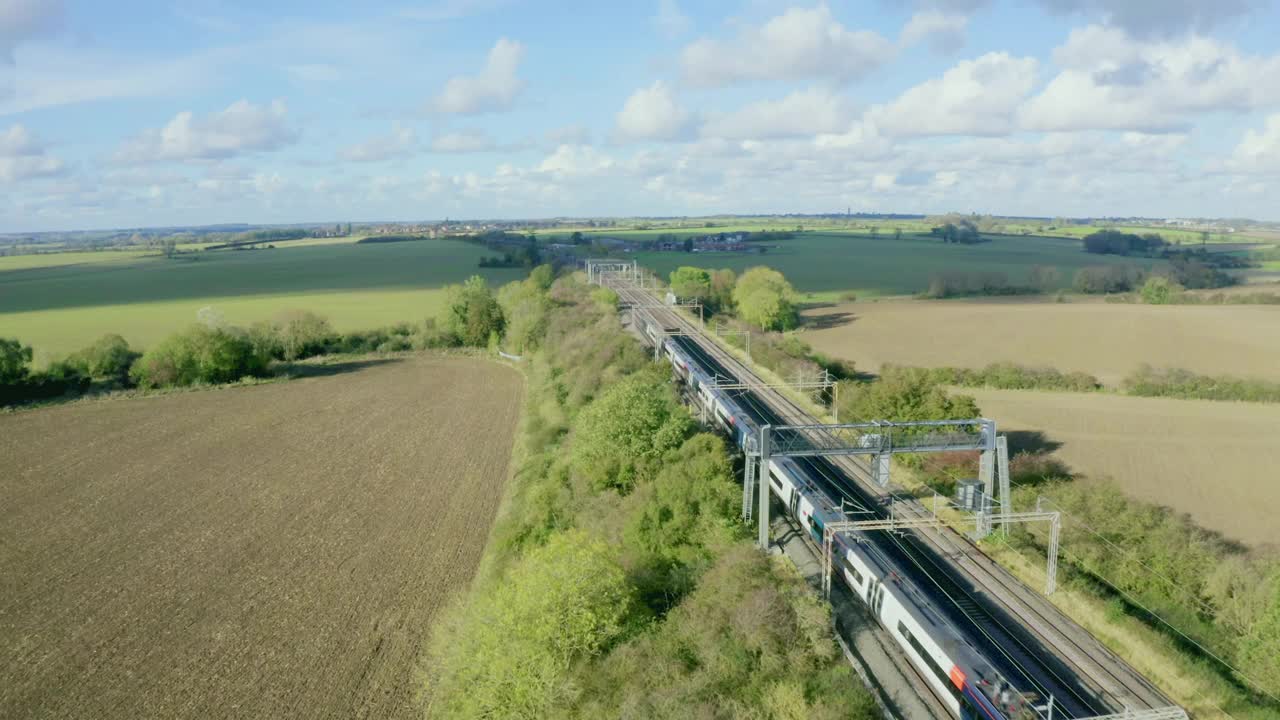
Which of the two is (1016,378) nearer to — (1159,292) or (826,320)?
(826,320)

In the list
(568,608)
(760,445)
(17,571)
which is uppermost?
(760,445)

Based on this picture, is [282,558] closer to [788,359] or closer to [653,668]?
[653,668]

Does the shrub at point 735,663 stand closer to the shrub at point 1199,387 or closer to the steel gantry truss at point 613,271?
the shrub at point 1199,387

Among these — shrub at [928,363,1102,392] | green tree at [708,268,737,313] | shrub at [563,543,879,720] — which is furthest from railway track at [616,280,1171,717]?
green tree at [708,268,737,313]

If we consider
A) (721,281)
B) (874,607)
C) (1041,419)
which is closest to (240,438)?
(874,607)

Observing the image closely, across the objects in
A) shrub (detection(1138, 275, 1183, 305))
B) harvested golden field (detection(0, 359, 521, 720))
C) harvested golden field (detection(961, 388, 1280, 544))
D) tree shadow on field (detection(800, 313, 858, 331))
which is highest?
shrub (detection(1138, 275, 1183, 305))

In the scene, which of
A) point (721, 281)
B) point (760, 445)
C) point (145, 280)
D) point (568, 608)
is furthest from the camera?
point (145, 280)

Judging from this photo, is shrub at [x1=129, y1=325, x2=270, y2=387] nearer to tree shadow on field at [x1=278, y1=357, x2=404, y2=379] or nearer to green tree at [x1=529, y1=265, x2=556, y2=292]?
tree shadow on field at [x1=278, y1=357, x2=404, y2=379]

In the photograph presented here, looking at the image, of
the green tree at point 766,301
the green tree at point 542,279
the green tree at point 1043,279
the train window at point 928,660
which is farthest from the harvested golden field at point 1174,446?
the green tree at point 1043,279
